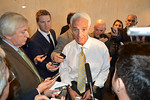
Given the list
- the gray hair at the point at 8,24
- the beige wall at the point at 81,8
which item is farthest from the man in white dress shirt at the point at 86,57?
the beige wall at the point at 81,8

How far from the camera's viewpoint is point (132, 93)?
834 mm

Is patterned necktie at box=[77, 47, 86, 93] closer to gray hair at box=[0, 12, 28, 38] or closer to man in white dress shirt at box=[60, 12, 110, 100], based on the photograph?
man in white dress shirt at box=[60, 12, 110, 100]

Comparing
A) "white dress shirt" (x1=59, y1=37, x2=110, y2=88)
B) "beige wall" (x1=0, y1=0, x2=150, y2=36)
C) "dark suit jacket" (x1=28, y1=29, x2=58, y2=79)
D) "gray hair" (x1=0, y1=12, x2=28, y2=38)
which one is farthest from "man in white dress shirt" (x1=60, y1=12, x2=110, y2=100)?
"beige wall" (x1=0, y1=0, x2=150, y2=36)

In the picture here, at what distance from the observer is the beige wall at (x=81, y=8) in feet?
11.7

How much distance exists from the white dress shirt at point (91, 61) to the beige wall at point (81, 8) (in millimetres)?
2199

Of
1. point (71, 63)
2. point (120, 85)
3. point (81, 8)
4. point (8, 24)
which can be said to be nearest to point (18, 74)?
Answer: point (8, 24)

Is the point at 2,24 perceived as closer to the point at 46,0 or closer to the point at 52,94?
the point at 52,94

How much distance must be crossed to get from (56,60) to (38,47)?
54 cm

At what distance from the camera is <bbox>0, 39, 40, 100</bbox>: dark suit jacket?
1322 millimetres

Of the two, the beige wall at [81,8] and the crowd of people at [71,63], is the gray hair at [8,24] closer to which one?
the crowd of people at [71,63]

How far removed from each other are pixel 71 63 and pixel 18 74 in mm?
672

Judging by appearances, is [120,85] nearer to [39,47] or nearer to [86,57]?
[86,57]

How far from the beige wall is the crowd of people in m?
1.38

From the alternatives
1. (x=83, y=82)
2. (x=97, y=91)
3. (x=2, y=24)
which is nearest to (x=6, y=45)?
(x=2, y=24)
